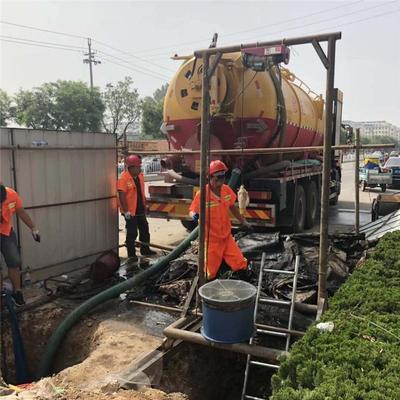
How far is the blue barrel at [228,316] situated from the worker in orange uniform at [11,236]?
2.64 m

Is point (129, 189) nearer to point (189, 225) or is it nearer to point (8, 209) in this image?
point (8, 209)

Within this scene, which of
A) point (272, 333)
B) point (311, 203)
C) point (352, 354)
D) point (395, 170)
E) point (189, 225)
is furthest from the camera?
point (395, 170)

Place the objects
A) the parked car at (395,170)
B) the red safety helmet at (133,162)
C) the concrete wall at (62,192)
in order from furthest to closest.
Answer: the parked car at (395,170) → the red safety helmet at (133,162) → the concrete wall at (62,192)

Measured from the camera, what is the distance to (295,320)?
14.1 feet

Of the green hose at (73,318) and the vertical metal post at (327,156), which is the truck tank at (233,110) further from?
the vertical metal post at (327,156)

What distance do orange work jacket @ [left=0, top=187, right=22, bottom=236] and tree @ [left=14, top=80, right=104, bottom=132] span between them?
29.6 m

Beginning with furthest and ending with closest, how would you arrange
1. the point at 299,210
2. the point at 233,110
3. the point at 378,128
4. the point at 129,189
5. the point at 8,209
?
the point at 378,128, the point at 299,210, the point at 233,110, the point at 129,189, the point at 8,209

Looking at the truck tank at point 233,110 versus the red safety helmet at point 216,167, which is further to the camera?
the truck tank at point 233,110

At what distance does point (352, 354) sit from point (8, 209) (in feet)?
13.3

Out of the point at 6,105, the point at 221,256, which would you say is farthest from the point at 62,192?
the point at 6,105

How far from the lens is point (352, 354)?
2.73m

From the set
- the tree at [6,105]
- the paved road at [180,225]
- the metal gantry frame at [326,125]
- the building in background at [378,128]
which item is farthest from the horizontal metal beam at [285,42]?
the building in background at [378,128]

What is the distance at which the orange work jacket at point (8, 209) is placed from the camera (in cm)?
501

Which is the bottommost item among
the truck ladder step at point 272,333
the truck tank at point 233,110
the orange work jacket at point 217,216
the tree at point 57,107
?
the truck ladder step at point 272,333
